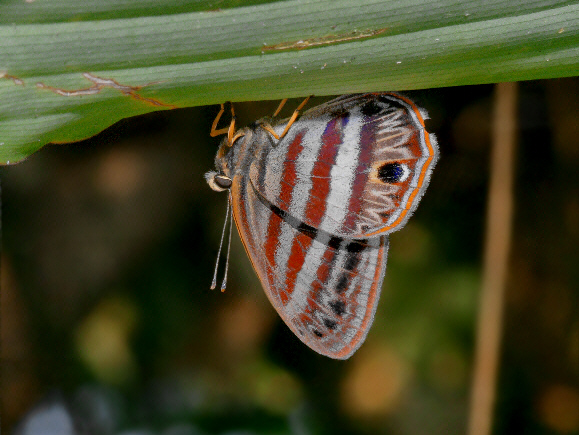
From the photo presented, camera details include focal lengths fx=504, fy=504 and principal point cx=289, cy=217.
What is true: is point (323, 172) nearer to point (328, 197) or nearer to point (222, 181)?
point (328, 197)

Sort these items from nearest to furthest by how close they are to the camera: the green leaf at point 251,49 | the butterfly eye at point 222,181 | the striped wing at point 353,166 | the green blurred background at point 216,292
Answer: the green leaf at point 251,49 → the striped wing at point 353,166 → the butterfly eye at point 222,181 → the green blurred background at point 216,292

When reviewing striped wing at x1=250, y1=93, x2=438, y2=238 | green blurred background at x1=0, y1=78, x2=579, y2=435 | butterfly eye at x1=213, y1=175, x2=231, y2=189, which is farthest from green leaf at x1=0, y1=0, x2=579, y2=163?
green blurred background at x1=0, y1=78, x2=579, y2=435

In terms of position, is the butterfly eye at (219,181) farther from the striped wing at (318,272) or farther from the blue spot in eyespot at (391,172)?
the blue spot in eyespot at (391,172)

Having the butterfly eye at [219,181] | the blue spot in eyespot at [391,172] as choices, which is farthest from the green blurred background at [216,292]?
the blue spot in eyespot at [391,172]

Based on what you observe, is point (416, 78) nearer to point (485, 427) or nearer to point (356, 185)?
point (356, 185)

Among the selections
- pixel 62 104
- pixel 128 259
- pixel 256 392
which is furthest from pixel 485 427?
pixel 62 104

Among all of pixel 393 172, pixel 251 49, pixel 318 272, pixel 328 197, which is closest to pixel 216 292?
pixel 318 272
